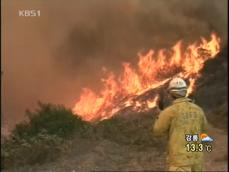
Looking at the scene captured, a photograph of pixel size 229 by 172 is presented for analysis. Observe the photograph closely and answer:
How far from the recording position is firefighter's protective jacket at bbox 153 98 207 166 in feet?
26.6

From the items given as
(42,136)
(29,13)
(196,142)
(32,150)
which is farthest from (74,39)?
(196,142)

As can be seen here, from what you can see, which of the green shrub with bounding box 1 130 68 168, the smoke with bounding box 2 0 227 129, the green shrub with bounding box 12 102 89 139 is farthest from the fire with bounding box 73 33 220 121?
the green shrub with bounding box 1 130 68 168

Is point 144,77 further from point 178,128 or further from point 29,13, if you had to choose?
point 178,128

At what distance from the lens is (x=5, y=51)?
17.9 metres

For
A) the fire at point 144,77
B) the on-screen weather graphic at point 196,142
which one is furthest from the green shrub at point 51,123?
the on-screen weather graphic at point 196,142

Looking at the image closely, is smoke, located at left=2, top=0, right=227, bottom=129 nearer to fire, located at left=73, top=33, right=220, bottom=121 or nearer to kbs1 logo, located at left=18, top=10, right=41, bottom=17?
kbs1 logo, located at left=18, top=10, right=41, bottom=17

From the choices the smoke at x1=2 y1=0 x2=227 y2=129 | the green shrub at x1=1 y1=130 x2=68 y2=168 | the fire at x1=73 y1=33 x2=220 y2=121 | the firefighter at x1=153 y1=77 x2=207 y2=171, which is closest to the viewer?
the firefighter at x1=153 y1=77 x2=207 y2=171

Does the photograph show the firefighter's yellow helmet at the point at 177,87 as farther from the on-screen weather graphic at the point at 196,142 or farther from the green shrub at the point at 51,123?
the green shrub at the point at 51,123

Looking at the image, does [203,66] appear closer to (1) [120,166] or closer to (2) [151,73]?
(2) [151,73]

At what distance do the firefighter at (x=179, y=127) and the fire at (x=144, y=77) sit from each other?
9794 millimetres

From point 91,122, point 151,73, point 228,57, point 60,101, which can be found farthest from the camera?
point 228,57

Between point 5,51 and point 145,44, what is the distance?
4855 millimetres

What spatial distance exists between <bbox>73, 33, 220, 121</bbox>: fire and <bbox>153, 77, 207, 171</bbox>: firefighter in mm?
9794

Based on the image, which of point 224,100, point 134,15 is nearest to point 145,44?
point 134,15
